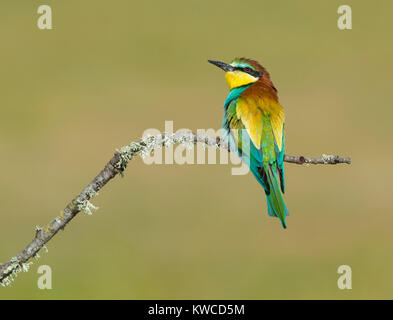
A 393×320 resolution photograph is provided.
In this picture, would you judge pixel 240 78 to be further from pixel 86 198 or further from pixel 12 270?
pixel 12 270

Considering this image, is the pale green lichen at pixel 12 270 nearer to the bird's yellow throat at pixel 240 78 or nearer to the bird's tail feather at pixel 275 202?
the bird's tail feather at pixel 275 202

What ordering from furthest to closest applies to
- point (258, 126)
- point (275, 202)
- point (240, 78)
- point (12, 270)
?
point (240, 78) → point (258, 126) → point (275, 202) → point (12, 270)

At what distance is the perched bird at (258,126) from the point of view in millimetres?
2291

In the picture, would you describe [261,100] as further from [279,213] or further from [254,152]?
[279,213]

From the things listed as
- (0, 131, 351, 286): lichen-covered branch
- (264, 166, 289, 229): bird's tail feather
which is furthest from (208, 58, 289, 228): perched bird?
(0, 131, 351, 286): lichen-covered branch

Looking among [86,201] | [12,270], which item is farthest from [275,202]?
[12,270]

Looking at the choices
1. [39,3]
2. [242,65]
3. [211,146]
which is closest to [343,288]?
[242,65]

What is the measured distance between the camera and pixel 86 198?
166 cm

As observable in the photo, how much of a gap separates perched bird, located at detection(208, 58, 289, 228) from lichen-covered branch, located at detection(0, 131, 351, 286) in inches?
16.1

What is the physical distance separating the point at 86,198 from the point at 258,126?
0.96m

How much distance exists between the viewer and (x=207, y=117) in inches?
345

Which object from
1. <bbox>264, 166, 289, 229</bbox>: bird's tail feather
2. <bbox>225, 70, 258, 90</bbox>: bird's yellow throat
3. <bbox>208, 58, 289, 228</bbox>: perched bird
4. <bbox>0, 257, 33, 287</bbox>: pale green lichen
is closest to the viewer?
<bbox>0, 257, 33, 287</bbox>: pale green lichen

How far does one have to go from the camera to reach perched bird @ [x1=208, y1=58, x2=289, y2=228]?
2.29 m

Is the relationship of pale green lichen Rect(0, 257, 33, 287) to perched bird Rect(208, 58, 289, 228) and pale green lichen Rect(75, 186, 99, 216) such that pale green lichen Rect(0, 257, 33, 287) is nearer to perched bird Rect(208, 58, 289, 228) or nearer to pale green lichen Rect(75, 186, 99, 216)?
pale green lichen Rect(75, 186, 99, 216)
